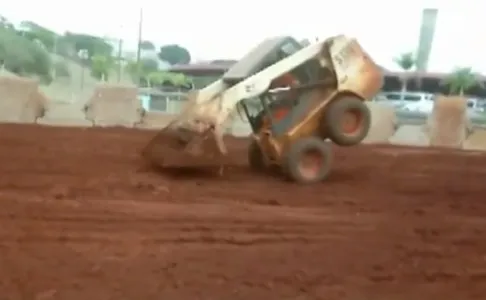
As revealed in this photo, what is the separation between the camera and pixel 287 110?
5.93 m

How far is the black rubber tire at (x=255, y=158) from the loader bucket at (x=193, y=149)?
1.58ft

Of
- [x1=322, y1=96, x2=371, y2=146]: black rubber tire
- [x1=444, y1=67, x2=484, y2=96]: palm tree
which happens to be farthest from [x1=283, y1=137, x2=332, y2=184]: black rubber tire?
[x1=444, y1=67, x2=484, y2=96]: palm tree

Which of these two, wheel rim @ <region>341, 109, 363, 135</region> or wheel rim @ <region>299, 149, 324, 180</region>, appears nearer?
wheel rim @ <region>299, 149, 324, 180</region>

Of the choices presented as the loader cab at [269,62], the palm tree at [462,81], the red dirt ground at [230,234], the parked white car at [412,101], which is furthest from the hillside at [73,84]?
the loader cab at [269,62]

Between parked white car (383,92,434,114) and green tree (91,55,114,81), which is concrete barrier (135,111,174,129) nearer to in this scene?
green tree (91,55,114,81)

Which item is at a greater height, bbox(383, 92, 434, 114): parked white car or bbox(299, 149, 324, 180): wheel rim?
bbox(383, 92, 434, 114): parked white car

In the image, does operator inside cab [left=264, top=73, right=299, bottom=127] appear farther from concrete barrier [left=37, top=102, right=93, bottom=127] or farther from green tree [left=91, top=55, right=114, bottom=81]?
green tree [left=91, top=55, right=114, bottom=81]

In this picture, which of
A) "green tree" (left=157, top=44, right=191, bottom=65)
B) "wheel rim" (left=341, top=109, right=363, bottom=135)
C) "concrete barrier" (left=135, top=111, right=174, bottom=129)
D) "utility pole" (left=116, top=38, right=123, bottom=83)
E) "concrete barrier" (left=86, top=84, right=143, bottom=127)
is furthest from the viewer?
"green tree" (left=157, top=44, right=191, bottom=65)

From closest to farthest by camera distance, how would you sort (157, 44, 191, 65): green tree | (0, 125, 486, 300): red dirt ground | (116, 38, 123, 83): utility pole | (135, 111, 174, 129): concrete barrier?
(0, 125, 486, 300): red dirt ground
(135, 111, 174, 129): concrete barrier
(116, 38, 123, 83): utility pole
(157, 44, 191, 65): green tree

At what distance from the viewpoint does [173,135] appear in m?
5.75

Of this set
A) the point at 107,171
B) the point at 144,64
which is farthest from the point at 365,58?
the point at 144,64

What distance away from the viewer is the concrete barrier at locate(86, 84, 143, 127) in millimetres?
10797

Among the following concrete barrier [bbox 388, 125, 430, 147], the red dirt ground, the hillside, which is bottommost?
the red dirt ground

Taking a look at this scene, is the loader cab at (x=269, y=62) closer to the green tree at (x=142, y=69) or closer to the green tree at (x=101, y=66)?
the green tree at (x=142, y=69)
